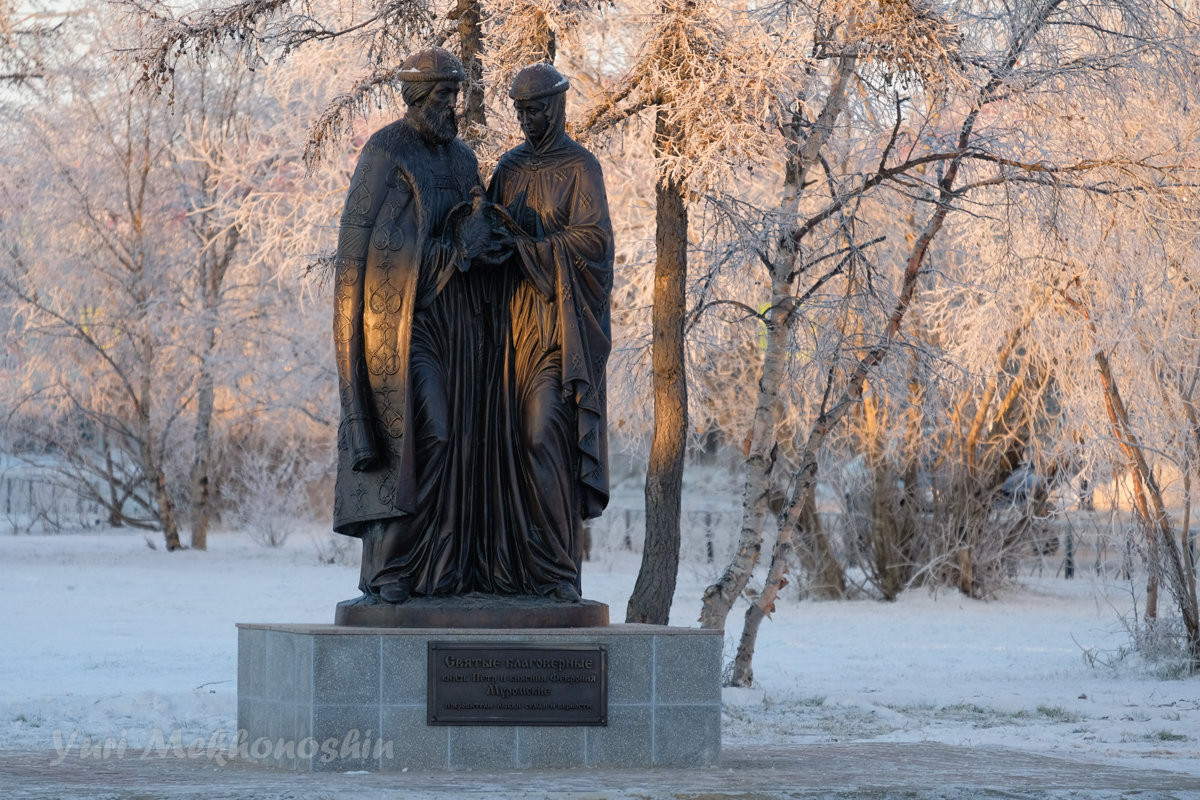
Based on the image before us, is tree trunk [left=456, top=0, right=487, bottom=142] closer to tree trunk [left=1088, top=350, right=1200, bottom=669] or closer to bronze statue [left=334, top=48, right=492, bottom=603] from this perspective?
tree trunk [left=1088, top=350, right=1200, bottom=669]

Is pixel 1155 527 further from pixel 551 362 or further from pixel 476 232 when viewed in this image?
pixel 476 232

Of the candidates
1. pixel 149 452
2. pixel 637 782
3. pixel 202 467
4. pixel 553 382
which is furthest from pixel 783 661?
pixel 202 467

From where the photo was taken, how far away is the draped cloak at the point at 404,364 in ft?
21.6

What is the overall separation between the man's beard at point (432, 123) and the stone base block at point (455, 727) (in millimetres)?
2193

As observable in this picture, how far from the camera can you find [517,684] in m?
6.20

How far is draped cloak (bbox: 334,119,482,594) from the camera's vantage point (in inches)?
259

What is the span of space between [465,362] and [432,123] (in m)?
1.07

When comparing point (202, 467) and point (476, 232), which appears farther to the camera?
point (202, 467)

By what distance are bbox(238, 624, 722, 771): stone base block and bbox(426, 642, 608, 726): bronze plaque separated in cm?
3

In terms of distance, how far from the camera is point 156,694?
34.0ft

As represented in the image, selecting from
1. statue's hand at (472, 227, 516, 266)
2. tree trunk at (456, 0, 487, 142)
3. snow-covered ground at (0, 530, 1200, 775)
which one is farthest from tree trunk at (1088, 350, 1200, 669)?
statue's hand at (472, 227, 516, 266)

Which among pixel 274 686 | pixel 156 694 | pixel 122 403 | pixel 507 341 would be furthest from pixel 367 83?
pixel 122 403

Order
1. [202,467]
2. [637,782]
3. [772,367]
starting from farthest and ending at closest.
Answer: [202,467], [772,367], [637,782]

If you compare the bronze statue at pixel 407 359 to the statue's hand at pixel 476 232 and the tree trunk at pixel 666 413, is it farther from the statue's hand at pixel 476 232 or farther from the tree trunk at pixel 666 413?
the tree trunk at pixel 666 413
